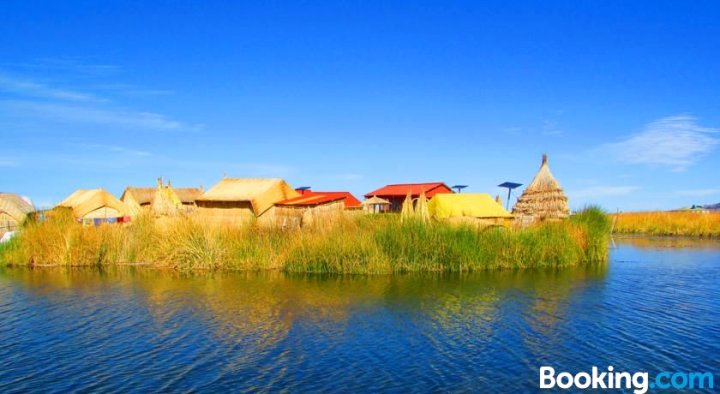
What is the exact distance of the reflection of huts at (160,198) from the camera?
3609 centimetres

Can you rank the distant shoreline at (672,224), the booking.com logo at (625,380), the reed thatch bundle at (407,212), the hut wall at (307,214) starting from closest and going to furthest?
the booking.com logo at (625,380) → the reed thatch bundle at (407,212) → the hut wall at (307,214) → the distant shoreline at (672,224)

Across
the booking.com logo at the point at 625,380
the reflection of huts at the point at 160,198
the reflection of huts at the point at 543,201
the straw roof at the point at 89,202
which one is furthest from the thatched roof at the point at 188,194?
the booking.com logo at the point at 625,380

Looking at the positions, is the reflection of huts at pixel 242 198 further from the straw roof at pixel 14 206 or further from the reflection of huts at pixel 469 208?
the straw roof at pixel 14 206

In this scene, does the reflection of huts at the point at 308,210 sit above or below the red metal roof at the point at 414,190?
below

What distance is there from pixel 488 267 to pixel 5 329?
59.5 ft

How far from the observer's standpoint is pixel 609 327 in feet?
44.7

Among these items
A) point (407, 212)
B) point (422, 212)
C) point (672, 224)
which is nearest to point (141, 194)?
point (407, 212)

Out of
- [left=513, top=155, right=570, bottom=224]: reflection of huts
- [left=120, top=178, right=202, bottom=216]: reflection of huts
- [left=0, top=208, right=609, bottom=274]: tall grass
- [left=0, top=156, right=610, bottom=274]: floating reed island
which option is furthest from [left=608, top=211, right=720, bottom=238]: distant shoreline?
[left=120, top=178, right=202, bottom=216]: reflection of huts

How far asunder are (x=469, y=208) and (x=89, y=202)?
97.6 ft

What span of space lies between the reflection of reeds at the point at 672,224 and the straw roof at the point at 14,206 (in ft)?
176

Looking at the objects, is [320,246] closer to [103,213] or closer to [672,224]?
[103,213]

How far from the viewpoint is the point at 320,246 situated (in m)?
23.4

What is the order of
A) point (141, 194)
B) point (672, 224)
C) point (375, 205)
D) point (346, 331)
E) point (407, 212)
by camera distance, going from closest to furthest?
point (346, 331), point (407, 212), point (375, 205), point (672, 224), point (141, 194)

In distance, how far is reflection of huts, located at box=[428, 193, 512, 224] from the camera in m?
31.9
